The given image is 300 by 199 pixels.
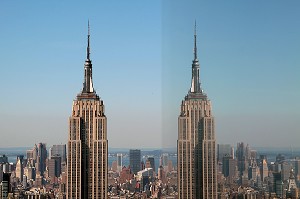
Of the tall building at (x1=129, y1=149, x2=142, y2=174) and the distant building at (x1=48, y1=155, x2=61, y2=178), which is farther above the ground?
the tall building at (x1=129, y1=149, x2=142, y2=174)

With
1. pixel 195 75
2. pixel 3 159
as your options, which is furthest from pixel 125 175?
pixel 195 75

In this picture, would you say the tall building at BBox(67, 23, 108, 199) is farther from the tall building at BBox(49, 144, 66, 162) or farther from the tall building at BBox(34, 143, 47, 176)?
the tall building at BBox(34, 143, 47, 176)

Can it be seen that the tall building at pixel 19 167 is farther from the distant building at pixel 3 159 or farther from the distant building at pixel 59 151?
the distant building at pixel 59 151

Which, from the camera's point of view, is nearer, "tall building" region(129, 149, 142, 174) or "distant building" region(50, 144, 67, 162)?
"tall building" region(129, 149, 142, 174)

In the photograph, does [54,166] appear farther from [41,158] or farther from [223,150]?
[223,150]

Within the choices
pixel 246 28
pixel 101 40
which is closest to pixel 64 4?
pixel 101 40

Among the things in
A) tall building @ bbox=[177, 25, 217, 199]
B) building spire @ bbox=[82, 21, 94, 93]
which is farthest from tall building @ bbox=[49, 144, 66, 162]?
tall building @ bbox=[177, 25, 217, 199]
